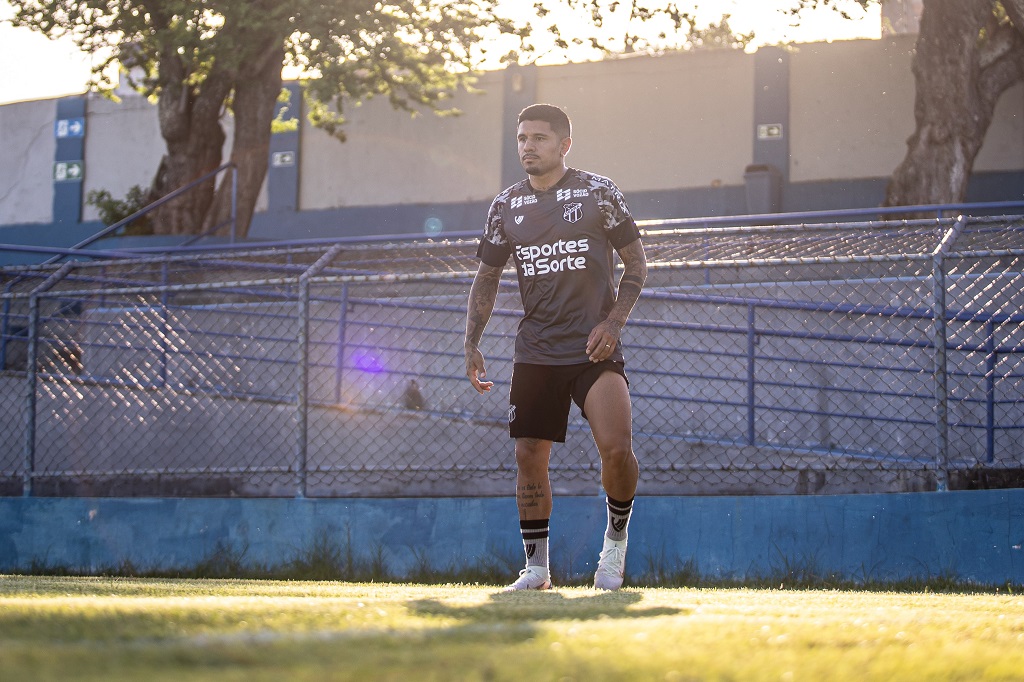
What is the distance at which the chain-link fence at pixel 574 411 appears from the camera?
30.1ft

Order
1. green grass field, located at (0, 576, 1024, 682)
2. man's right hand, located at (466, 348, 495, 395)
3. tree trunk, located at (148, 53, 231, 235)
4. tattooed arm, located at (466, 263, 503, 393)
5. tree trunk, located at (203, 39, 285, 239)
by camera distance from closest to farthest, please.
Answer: green grass field, located at (0, 576, 1024, 682) → man's right hand, located at (466, 348, 495, 395) → tattooed arm, located at (466, 263, 503, 393) → tree trunk, located at (203, 39, 285, 239) → tree trunk, located at (148, 53, 231, 235)

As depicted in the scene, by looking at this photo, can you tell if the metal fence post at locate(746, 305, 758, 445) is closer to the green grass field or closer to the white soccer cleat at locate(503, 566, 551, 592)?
the white soccer cleat at locate(503, 566, 551, 592)

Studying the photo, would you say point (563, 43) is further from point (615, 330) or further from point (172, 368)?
point (615, 330)

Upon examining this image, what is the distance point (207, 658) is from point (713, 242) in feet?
32.8

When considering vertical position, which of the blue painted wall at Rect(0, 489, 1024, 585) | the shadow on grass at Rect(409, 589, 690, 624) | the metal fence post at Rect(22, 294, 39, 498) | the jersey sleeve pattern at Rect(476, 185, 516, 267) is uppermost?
the jersey sleeve pattern at Rect(476, 185, 516, 267)

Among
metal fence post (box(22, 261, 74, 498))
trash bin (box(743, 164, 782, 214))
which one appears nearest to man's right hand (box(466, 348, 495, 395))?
metal fence post (box(22, 261, 74, 498))

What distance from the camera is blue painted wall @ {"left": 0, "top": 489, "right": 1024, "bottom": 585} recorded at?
6.29m

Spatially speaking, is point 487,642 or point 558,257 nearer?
point 487,642

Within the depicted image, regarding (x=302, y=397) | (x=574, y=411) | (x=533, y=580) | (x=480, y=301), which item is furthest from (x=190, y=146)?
(x=533, y=580)

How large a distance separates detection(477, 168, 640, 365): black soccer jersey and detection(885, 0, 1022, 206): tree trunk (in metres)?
10.7

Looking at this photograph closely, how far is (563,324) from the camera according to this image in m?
4.95

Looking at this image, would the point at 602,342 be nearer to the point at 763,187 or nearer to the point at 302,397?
the point at 302,397

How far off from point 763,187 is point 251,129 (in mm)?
8302

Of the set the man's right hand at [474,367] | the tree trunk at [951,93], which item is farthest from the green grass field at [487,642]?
the tree trunk at [951,93]
